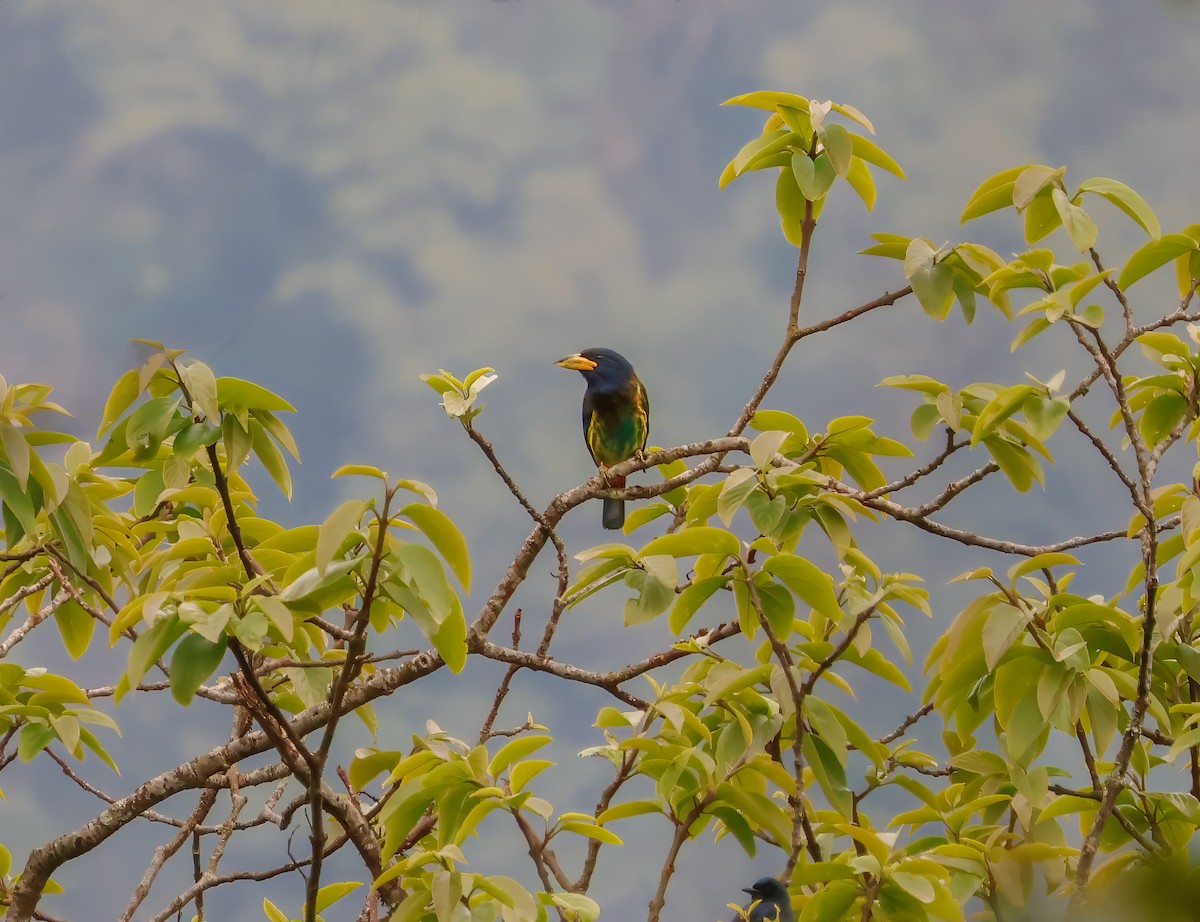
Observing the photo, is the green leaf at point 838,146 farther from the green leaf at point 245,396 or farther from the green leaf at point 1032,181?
the green leaf at point 245,396

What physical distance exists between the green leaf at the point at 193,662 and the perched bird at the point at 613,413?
3136mm

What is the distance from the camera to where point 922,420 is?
2496mm

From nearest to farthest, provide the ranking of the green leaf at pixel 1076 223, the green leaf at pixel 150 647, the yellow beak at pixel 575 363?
the green leaf at pixel 150 647 → the green leaf at pixel 1076 223 → the yellow beak at pixel 575 363

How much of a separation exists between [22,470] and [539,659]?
121 cm

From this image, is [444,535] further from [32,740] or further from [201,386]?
[32,740]

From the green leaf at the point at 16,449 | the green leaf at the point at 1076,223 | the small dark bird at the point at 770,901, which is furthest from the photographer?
the small dark bird at the point at 770,901

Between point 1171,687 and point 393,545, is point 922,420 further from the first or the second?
point 393,545

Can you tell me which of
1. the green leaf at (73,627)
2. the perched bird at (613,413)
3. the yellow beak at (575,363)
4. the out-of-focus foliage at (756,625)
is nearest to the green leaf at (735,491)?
the out-of-focus foliage at (756,625)

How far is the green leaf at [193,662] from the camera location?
169 centimetres

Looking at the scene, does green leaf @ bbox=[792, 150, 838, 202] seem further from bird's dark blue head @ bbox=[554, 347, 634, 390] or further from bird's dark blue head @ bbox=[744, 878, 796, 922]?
bird's dark blue head @ bbox=[554, 347, 634, 390]

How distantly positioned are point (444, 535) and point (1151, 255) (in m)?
1.61

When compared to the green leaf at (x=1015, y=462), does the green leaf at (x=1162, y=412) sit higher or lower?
higher

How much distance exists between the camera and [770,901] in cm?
316

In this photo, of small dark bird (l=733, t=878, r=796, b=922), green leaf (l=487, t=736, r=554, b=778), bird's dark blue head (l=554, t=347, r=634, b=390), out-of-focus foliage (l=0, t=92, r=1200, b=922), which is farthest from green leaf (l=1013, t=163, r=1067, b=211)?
bird's dark blue head (l=554, t=347, r=634, b=390)
